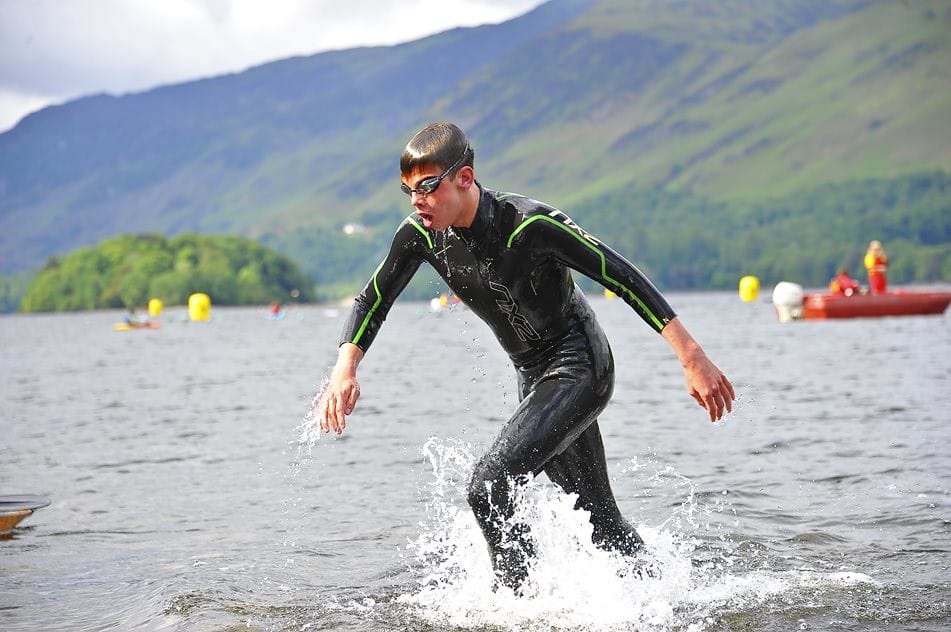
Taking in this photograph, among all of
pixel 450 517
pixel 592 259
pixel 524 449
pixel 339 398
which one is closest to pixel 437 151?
pixel 592 259

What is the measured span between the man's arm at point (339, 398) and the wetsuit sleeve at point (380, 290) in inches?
12.2

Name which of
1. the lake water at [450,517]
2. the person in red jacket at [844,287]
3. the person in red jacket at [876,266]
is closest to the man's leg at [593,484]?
the lake water at [450,517]

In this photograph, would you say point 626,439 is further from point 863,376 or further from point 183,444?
point 863,376

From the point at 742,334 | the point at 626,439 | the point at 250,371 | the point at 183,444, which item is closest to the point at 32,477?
the point at 183,444

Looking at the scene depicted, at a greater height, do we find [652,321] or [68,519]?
[652,321]

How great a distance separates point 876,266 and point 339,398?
43.0 m

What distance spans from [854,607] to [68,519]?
806 centimetres

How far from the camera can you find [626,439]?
1681 centimetres

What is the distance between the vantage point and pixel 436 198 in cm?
636

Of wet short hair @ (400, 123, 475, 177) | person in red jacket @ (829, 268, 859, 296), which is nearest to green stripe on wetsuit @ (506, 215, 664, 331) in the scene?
wet short hair @ (400, 123, 475, 177)

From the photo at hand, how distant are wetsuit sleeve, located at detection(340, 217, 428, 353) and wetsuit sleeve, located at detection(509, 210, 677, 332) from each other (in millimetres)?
785

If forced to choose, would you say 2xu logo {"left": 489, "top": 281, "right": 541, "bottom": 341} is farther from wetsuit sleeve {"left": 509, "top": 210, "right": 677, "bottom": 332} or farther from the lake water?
the lake water

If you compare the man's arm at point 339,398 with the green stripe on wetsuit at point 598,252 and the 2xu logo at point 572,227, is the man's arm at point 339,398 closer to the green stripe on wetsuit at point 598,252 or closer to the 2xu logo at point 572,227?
the green stripe on wetsuit at point 598,252

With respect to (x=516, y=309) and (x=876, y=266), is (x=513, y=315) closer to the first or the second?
(x=516, y=309)
